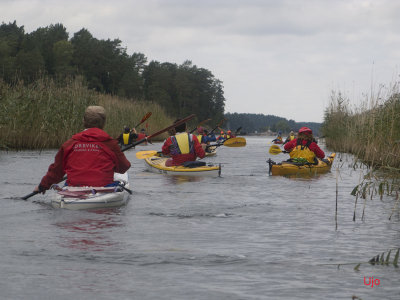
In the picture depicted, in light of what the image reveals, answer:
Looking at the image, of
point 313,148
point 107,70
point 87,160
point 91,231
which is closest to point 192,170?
point 313,148

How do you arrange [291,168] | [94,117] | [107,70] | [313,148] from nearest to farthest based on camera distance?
[94,117] < [291,168] < [313,148] < [107,70]

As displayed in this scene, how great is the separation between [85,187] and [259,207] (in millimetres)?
2438

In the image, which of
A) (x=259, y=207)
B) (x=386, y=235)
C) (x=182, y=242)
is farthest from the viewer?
(x=259, y=207)

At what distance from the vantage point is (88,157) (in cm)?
750

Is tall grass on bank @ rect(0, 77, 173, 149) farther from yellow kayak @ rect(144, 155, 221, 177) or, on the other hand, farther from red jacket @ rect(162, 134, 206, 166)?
red jacket @ rect(162, 134, 206, 166)

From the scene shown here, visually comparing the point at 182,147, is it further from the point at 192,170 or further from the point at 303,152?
the point at 303,152

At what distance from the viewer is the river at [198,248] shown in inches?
167

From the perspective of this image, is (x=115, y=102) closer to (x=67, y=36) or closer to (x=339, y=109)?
(x=339, y=109)

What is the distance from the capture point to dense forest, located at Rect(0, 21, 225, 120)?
8112 centimetres

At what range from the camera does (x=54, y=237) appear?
6.16 m

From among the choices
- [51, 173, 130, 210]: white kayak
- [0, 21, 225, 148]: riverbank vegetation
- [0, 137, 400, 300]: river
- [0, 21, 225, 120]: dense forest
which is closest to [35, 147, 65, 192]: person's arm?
[51, 173, 130, 210]: white kayak

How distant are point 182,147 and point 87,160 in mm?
5735

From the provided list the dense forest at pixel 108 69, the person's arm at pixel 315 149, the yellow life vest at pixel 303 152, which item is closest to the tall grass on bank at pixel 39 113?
the yellow life vest at pixel 303 152

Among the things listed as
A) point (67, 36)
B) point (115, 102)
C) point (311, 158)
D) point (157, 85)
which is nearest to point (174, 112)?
point (157, 85)
